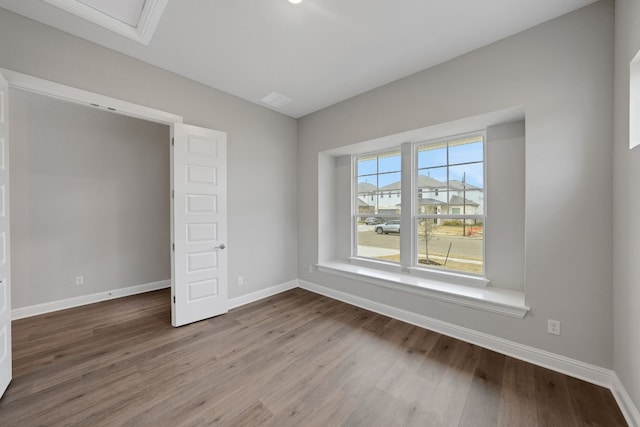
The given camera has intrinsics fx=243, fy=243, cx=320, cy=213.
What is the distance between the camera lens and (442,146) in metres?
3.17

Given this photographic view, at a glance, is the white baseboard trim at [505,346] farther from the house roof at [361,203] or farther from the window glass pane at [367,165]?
the window glass pane at [367,165]

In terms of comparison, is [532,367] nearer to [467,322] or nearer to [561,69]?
[467,322]

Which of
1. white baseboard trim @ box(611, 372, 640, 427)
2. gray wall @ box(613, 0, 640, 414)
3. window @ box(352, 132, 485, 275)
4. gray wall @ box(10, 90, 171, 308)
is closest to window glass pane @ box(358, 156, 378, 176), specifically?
window @ box(352, 132, 485, 275)

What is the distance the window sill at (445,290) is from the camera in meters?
2.27

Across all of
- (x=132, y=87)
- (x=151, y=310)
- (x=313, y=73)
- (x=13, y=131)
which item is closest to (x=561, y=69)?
(x=313, y=73)

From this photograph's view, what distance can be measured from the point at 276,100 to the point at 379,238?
8.52 ft

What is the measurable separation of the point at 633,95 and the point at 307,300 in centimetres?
367

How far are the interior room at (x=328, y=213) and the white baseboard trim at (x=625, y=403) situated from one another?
0.11ft

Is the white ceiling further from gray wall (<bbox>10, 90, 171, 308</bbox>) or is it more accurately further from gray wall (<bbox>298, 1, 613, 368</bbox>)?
gray wall (<bbox>298, 1, 613, 368</bbox>)

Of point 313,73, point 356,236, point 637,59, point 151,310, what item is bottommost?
point 151,310

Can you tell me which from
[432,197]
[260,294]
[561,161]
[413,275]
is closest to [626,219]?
[561,161]

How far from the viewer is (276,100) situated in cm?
355

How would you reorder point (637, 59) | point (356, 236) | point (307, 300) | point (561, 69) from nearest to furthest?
point (637, 59)
point (561, 69)
point (307, 300)
point (356, 236)

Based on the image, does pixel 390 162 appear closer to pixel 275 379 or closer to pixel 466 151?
pixel 466 151
